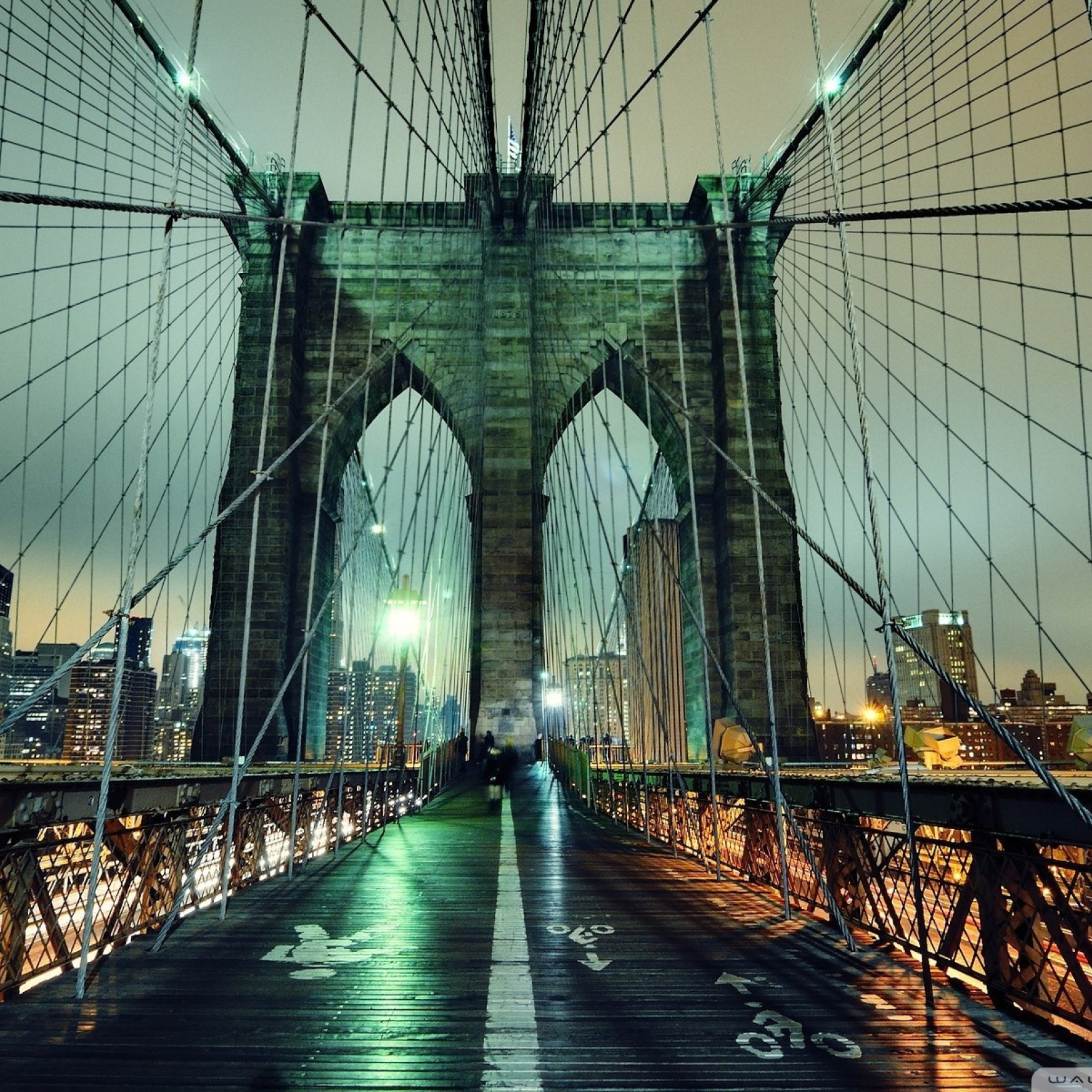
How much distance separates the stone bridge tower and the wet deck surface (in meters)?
11.8

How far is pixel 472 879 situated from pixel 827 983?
3101 mm

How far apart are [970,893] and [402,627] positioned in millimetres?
9260

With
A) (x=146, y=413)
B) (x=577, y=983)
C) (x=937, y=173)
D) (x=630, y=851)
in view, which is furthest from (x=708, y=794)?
(x=937, y=173)

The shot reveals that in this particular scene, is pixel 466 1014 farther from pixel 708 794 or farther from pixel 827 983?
pixel 708 794

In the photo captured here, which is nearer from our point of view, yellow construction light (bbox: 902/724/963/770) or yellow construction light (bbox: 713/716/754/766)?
yellow construction light (bbox: 902/724/963/770)

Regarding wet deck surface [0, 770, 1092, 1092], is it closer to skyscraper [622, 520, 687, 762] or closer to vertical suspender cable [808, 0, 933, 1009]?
vertical suspender cable [808, 0, 933, 1009]

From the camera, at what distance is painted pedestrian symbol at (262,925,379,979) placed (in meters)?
3.36

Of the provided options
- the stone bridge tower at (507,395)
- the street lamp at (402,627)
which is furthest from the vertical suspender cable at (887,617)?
the stone bridge tower at (507,395)

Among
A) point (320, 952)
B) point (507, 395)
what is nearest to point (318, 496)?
point (320, 952)

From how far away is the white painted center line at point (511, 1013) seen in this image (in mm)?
2252

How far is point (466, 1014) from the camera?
2779 mm

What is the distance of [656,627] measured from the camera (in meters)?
28.8

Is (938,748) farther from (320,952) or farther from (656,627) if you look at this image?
(656,627)

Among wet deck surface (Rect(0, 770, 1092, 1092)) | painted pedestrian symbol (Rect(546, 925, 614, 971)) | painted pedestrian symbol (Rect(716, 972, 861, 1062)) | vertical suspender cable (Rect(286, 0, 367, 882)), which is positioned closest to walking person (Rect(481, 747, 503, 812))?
vertical suspender cable (Rect(286, 0, 367, 882))
